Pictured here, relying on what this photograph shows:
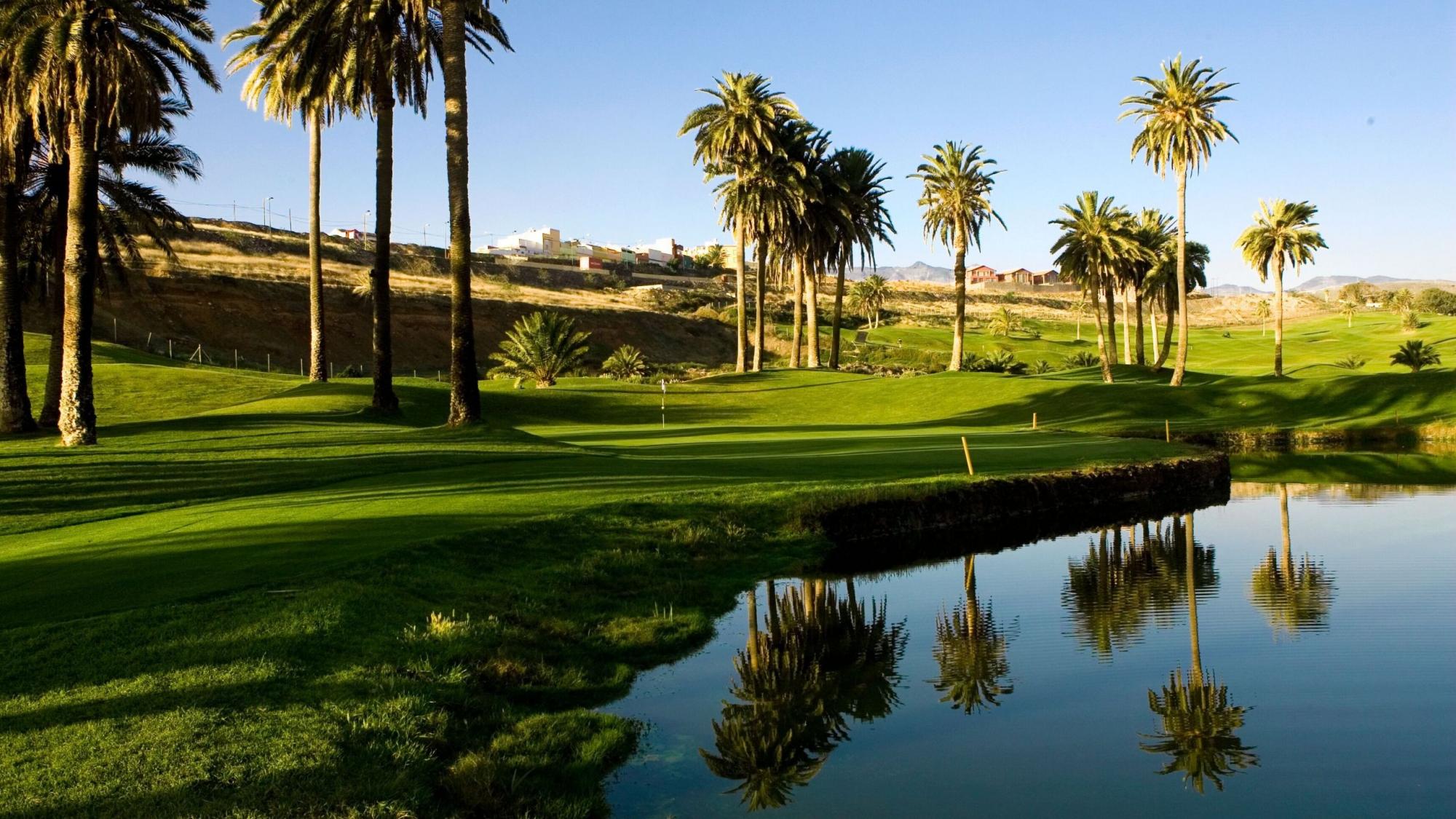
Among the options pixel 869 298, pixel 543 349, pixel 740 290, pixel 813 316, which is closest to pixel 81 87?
pixel 543 349

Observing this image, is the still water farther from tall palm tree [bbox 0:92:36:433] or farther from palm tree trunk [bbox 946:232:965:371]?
palm tree trunk [bbox 946:232:965:371]

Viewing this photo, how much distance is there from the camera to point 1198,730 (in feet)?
37.1

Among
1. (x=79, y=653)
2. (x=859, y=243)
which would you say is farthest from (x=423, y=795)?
(x=859, y=243)

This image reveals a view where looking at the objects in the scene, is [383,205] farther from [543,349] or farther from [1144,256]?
[1144,256]

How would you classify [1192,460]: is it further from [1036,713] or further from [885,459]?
[1036,713]

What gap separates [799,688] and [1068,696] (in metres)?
3.12

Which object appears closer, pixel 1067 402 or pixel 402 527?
pixel 402 527

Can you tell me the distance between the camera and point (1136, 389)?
55312mm

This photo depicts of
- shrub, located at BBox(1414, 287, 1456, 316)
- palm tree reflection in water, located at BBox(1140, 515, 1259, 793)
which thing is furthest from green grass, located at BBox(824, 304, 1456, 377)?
palm tree reflection in water, located at BBox(1140, 515, 1259, 793)

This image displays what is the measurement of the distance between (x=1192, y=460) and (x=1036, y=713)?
910 inches

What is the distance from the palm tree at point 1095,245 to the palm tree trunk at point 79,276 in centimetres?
5849

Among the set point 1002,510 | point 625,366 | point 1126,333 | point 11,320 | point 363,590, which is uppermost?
point 1126,333

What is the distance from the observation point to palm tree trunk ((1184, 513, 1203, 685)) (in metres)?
13.5

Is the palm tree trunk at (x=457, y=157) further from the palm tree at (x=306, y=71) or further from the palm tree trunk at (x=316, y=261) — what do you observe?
the palm tree trunk at (x=316, y=261)
